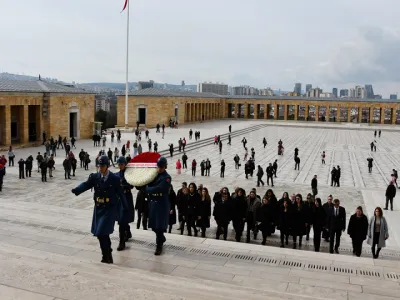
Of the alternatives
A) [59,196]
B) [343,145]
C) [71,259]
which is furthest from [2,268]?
[343,145]

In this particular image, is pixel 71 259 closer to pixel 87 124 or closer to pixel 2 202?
pixel 2 202

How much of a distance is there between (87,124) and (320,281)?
1249 inches

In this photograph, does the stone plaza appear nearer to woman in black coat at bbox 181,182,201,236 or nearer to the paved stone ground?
the paved stone ground

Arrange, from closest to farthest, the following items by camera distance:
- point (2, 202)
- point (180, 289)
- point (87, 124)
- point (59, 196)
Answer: point (180, 289), point (2, 202), point (59, 196), point (87, 124)

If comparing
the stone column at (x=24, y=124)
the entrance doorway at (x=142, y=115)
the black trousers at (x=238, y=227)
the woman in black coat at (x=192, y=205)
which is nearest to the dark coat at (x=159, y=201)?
the woman in black coat at (x=192, y=205)

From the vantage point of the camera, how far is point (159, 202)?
6680 millimetres

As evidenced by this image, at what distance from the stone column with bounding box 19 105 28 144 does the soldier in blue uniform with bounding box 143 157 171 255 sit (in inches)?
981

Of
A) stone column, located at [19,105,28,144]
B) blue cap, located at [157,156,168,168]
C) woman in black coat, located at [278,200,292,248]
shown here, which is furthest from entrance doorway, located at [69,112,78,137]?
blue cap, located at [157,156,168,168]

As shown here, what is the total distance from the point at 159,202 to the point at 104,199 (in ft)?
3.44

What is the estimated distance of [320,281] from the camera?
5.68m

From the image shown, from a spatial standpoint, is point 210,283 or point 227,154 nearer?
point 210,283

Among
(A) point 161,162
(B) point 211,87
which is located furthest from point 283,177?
(B) point 211,87

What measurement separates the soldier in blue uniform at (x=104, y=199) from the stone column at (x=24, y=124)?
2534 cm

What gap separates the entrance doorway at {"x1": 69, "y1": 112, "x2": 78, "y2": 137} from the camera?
34.0 meters
